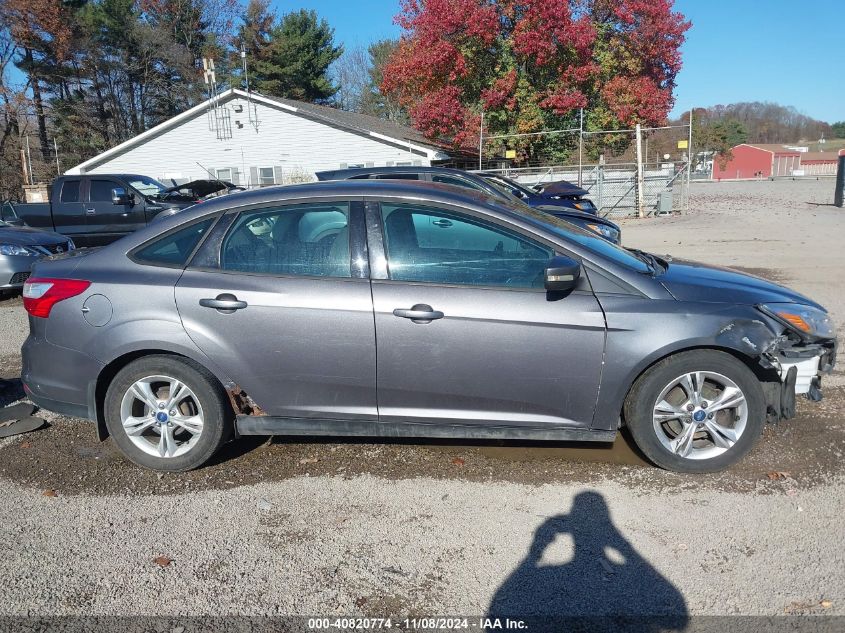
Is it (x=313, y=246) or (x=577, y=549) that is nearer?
(x=577, y=549)

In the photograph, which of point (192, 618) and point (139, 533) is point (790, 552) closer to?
point (192, 618)

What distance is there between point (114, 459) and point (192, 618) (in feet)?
6.23

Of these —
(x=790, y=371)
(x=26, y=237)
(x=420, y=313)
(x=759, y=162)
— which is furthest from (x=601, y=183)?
(x=759, y=162)

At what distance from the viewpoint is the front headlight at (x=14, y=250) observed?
966 cm

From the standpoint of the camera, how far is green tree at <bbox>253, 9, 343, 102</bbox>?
156 ft

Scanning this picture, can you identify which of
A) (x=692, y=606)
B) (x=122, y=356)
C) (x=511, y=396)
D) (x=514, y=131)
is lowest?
(x=692, y=606)

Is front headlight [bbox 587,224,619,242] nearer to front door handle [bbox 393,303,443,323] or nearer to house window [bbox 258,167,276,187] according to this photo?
front door handle [bbox 393,303,443,323]

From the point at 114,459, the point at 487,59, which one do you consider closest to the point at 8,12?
the point at 487,59

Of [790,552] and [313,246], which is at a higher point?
[313,246]

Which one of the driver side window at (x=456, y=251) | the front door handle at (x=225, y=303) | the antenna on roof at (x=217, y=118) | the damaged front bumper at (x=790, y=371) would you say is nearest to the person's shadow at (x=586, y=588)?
the damaged front bumper at (x=790, y=371)

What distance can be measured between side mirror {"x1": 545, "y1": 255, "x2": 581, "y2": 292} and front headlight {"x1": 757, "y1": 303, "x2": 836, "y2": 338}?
3.83 ft

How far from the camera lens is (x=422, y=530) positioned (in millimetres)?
3443

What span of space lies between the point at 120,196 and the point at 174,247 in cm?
1036

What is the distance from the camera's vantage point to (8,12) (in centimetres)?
3903
